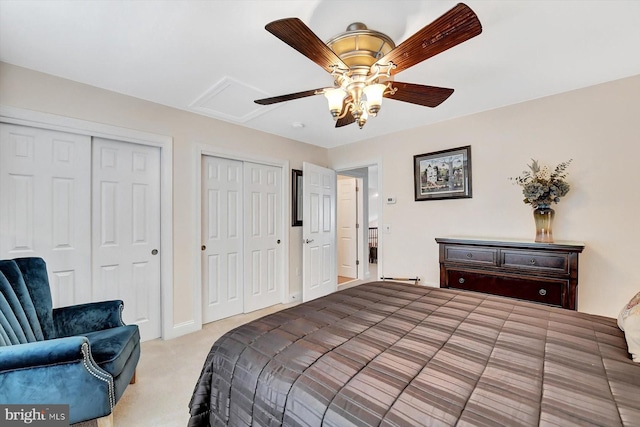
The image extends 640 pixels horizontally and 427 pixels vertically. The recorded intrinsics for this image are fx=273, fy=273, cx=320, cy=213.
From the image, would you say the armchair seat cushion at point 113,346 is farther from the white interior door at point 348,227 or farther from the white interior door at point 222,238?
the white interior door at point 348,227

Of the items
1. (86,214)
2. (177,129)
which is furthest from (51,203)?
(177,129)

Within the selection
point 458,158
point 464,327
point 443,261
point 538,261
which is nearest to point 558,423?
point 464,327

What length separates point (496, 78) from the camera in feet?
7.43

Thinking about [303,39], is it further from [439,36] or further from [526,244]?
[526,244]

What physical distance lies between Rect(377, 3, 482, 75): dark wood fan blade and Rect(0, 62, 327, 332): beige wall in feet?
7.52

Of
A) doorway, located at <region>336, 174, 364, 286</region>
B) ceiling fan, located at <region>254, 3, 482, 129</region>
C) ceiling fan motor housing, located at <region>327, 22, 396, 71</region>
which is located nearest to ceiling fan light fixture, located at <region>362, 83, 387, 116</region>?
ceiling fan, located at <region>254, 3, 482, 129</region>

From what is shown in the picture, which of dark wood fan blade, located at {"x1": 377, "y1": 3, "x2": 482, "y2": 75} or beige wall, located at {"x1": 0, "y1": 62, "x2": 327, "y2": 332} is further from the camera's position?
beige wall, located at {"x1": 0, "y1": 62, "x2": 327, "y2": 332}

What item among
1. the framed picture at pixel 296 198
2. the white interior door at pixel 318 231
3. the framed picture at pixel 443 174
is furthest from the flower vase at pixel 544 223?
the framed picture at pixel 296 198

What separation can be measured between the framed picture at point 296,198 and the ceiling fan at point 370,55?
7.17 ft

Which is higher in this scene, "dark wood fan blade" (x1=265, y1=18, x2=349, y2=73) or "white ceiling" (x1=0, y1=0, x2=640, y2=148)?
"white ceiling" (x1=0, y1=0, x2=640, y2=148)

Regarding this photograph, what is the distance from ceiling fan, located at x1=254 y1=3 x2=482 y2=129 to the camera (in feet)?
3.91

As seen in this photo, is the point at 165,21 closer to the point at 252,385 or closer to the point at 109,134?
the point at 109,134

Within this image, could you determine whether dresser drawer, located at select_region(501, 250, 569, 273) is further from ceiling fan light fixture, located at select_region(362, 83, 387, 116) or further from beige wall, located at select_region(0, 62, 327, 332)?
beige wall, located at select_region(0, 62, 327, 332)

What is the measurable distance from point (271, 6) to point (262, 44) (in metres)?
0.33
